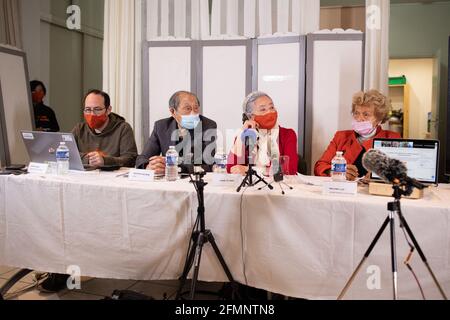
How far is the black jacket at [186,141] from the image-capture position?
256 cm

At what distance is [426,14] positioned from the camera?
216 inches

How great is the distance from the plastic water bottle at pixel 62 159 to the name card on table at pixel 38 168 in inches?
2.4

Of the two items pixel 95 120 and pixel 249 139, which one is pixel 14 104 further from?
pixel 249 139

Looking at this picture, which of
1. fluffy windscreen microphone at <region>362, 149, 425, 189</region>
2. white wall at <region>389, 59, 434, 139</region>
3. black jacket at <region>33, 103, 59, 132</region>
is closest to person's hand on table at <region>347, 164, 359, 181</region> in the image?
fluffy windscreen microphone at <region>362, 149, 425, 189</region>

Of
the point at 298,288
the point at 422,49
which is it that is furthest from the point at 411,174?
the point at 422,49

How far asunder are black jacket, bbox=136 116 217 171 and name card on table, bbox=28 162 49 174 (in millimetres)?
536

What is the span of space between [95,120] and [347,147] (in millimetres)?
1620

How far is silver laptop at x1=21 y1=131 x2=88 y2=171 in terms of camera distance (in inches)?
85.0

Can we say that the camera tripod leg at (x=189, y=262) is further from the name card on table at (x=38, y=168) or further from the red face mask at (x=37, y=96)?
the red face mask at (x=37, y=96)

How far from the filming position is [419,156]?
5.68ft

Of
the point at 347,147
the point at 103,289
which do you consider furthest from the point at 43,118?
the point at 347,147

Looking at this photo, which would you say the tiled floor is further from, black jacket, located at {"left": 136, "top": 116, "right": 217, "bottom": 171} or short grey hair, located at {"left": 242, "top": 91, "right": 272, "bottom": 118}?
short grey hair, located at {"left": 242, "top": 91, "right": 272, "bottom": 118}
